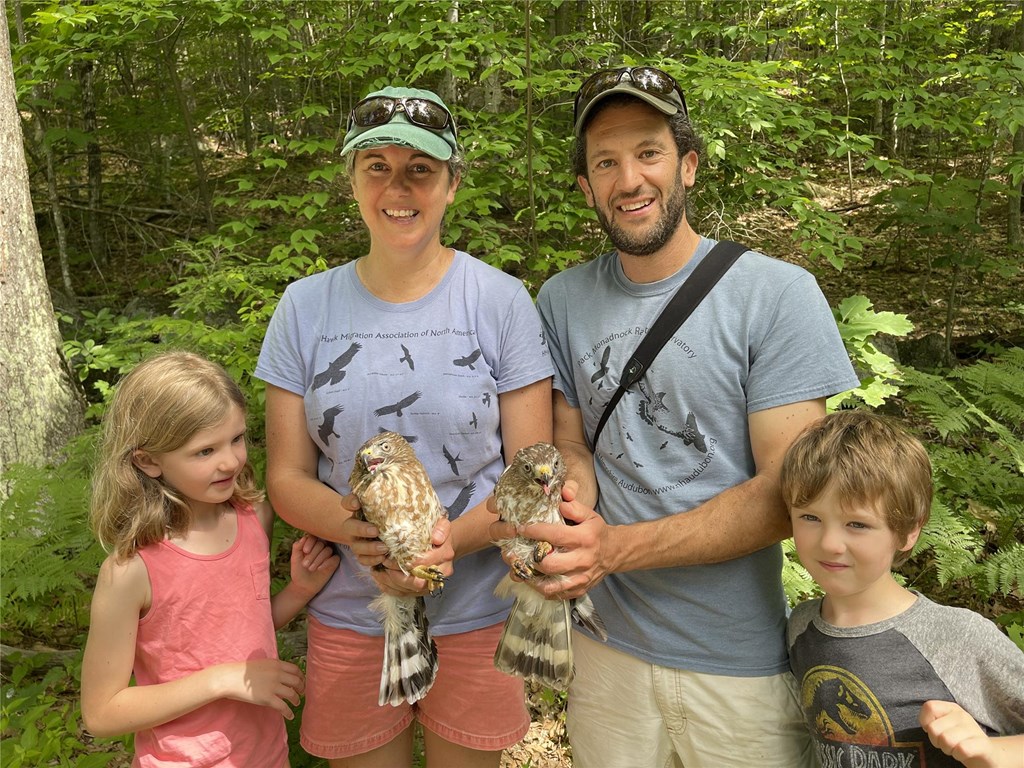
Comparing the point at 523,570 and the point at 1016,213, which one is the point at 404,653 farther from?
the point at 1016,213

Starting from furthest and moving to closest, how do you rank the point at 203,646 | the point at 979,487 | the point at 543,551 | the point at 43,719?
the point at 979,487 < the point at 43,719 < the point at 203,646 < the point at 543,551

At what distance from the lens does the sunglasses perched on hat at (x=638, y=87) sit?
7.76 feet

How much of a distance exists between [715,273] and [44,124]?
10.3 metres

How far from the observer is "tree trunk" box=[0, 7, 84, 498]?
579 cm

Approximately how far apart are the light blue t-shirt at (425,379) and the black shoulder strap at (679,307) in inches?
12.5

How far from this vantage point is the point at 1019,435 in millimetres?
5480

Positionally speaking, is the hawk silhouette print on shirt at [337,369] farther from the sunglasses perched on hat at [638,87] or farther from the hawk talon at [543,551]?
the sunglasses perched on hat at [638,87]

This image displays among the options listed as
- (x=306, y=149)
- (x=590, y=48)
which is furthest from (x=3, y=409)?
(x=590, y=48)

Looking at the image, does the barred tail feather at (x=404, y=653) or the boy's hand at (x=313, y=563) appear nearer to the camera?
the barred tail feather at (x=404, y=653)

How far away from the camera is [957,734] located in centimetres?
178

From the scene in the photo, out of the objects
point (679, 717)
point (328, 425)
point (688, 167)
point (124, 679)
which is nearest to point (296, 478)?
point (328, 425)

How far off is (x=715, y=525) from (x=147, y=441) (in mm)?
1812

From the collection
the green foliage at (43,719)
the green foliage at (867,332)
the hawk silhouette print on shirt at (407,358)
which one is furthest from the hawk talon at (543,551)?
the green foliage at (867,332)

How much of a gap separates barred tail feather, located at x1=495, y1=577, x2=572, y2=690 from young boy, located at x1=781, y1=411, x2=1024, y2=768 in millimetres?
715
